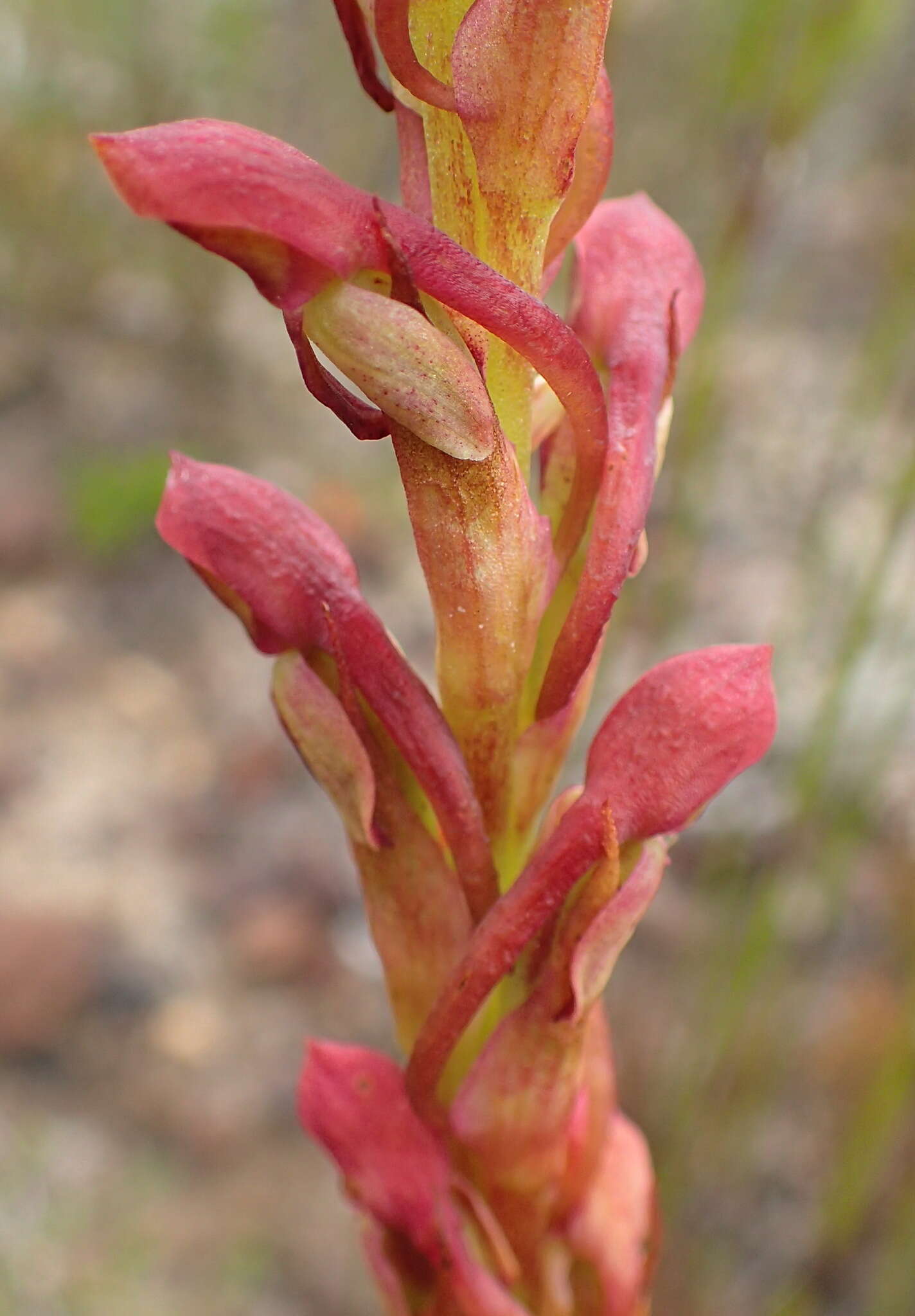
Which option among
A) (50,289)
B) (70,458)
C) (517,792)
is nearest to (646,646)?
(517,792)

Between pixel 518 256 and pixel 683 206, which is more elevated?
pixel 683 206

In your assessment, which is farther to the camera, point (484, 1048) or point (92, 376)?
point (92, 376)

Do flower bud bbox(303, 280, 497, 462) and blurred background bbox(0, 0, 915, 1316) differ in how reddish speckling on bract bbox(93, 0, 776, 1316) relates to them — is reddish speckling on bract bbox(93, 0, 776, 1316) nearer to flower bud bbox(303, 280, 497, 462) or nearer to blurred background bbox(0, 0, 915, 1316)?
flower bud bbox(303, 280, 497, 462)

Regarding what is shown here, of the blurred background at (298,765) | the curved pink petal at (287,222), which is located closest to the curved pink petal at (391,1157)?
the curved pink petal at (287,222)

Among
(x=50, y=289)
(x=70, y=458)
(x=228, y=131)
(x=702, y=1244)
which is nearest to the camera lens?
(x=228, y=131)

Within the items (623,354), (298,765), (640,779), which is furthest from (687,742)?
(298,765)

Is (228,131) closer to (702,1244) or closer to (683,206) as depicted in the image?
(702,1244)
